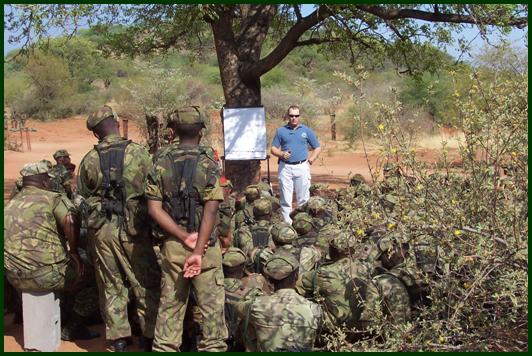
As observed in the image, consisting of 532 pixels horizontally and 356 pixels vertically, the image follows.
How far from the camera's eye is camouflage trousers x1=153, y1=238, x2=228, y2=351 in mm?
4637

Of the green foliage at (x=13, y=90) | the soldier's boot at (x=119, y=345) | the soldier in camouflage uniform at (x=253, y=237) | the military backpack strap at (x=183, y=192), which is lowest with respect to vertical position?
the soldier's boot at (x=119, y=345)

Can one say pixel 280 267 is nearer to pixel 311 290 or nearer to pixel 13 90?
pixel 311 290

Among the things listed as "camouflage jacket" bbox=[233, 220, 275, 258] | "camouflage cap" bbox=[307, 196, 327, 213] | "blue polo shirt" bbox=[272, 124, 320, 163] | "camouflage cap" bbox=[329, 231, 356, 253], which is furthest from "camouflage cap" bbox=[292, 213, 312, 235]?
"blue polo shirt" bbox=[272, 124, 320, 163]

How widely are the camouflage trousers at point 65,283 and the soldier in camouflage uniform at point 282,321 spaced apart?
1.55 m

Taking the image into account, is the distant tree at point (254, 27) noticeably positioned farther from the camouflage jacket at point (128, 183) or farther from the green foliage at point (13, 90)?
the green foliage at point (13, 90)

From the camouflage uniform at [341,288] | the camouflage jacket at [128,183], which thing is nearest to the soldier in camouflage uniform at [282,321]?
the camouflage uniform at [341,288]

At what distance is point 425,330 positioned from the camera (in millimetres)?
4320

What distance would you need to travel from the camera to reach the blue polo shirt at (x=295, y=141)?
8.76 m

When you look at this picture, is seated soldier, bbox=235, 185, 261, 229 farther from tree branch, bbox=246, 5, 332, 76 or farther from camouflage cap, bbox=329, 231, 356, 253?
tree branch, bbox=246, 5, 332, 76

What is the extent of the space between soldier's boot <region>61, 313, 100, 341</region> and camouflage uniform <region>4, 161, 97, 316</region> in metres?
0.49

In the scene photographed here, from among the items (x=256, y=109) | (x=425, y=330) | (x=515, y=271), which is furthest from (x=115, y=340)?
(x=256, y=109)

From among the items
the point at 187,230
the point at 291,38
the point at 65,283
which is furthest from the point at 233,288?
the point at 291,38

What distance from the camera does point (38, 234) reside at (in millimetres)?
5199

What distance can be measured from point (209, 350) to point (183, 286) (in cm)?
46
